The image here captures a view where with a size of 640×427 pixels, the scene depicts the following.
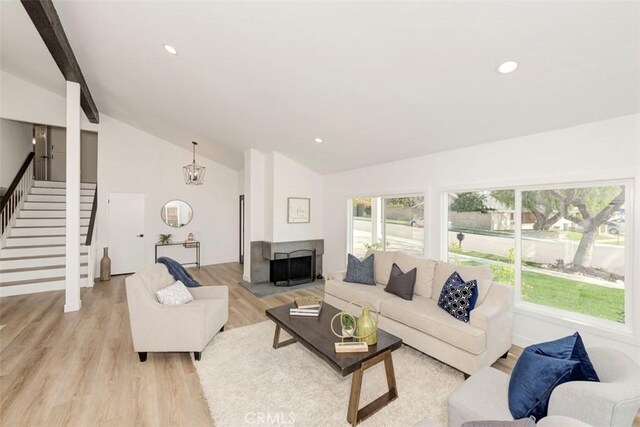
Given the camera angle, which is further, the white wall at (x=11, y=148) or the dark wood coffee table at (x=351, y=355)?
the white wall at (x=11, y=148)

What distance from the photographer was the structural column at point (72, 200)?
419 centimetres

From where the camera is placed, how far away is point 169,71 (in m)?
3.54

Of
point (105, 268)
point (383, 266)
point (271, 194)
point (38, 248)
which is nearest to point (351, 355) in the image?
point (383, 266)

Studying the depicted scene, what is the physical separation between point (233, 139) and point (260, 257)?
250 cm

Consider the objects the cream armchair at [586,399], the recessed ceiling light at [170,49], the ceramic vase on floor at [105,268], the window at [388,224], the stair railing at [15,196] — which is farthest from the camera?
the ceramic vase on floor at [105,268]

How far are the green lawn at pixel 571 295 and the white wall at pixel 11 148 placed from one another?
32.3 feet

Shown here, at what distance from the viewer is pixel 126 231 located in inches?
256

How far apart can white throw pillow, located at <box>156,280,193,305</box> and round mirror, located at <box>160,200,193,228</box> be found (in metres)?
4.45

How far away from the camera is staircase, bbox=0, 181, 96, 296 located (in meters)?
4.94

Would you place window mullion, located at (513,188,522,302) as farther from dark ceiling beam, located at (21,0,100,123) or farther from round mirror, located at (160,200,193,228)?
round mirror, located at (160,200,193,228)

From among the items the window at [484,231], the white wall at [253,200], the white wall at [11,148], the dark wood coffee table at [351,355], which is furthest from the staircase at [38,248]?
the window at [484,231]

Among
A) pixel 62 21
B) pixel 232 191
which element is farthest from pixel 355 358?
pixel 232 191

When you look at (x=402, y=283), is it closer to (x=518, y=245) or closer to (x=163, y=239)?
(x=518, y=245)

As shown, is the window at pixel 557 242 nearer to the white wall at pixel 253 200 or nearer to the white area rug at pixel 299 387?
the white area rug at pixel 299 387
